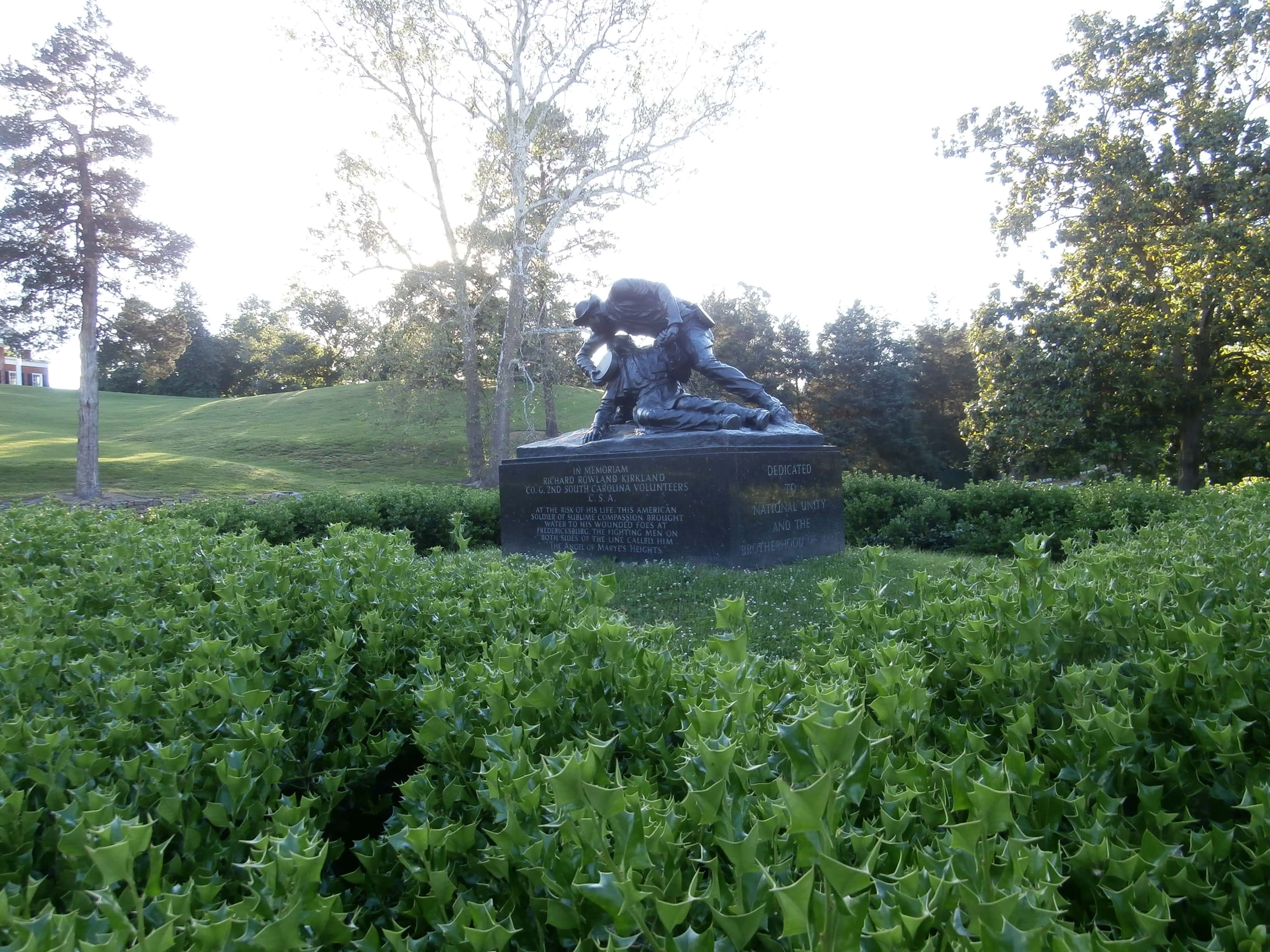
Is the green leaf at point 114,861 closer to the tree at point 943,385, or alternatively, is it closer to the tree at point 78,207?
the tree at point 78,207

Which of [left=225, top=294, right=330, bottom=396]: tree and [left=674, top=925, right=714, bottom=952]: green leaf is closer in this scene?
[left=674, top=925, right=714, bottom=952]: green leaf

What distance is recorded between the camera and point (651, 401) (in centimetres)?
968

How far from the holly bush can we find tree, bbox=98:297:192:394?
23.2 m

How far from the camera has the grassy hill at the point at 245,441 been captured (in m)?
23.7

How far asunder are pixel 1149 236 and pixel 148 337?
27.0 m

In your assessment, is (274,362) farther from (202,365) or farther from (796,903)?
(796,903)

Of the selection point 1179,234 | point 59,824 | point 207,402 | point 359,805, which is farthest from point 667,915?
point 207,402

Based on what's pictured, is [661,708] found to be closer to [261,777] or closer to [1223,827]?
[261,777]

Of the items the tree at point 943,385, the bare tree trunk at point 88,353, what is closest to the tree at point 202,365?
the bare tree trunk at point 88,353

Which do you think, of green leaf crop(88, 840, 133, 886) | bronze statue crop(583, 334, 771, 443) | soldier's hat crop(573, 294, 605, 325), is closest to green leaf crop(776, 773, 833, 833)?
green leaf crop(88, 840, 133, 886)

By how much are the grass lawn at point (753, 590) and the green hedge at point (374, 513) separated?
4.80m

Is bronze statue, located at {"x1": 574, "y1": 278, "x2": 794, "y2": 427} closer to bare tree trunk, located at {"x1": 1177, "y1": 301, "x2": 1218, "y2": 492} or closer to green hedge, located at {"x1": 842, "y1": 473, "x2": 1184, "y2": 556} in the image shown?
green hedge, located at {"x1": 842, "y1": 473, "x2": 1184, "y2": 556}

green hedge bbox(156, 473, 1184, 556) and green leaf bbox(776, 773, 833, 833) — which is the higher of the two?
green leaf bbox(776, 773, 833, 833)

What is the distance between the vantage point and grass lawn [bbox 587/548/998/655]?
5.85 meters
